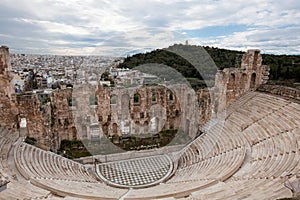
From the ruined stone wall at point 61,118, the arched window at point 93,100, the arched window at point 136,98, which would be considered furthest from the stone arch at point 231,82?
the ruined stone wall at point 61,118

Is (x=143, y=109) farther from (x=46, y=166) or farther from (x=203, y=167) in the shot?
(x=46, y=166)

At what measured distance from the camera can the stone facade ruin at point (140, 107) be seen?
58.4ft

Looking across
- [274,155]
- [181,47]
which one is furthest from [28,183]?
[181,47]

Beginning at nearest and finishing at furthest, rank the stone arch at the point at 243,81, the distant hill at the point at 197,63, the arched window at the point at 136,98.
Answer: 1. the stone arch at the point at 243,81
2. the arched window at the point at 136,98
3. the distant hill at the point at 197,63

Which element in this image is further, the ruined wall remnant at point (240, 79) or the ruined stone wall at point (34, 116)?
the ruined wall remnant at point (240, 79)

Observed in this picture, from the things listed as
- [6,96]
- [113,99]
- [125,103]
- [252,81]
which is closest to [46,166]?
[6,96]

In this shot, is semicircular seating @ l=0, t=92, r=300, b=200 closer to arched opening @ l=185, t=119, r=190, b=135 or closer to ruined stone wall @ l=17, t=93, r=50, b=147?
ruined stone wall @ l=17, t=93, r=50, b=147

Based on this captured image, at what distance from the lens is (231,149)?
13.3 meters

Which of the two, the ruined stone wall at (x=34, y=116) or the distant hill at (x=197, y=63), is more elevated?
the distant hill at (x=197, y=63)

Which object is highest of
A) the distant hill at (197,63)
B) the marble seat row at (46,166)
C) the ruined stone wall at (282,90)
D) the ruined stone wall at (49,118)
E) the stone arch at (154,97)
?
the distant hill at (197,63)

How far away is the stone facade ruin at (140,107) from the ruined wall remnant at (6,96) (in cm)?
170

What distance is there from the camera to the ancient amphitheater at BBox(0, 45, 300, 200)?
9031mm

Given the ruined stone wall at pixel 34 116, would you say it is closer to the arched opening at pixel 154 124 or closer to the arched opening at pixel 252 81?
the arched opening at pixel 154 124

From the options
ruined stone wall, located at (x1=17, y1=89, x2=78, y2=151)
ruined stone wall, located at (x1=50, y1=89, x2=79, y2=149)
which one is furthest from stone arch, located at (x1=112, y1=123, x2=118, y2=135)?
ruined stone wall, located at (x1=17, y1=89, x2=78, y2=151)
